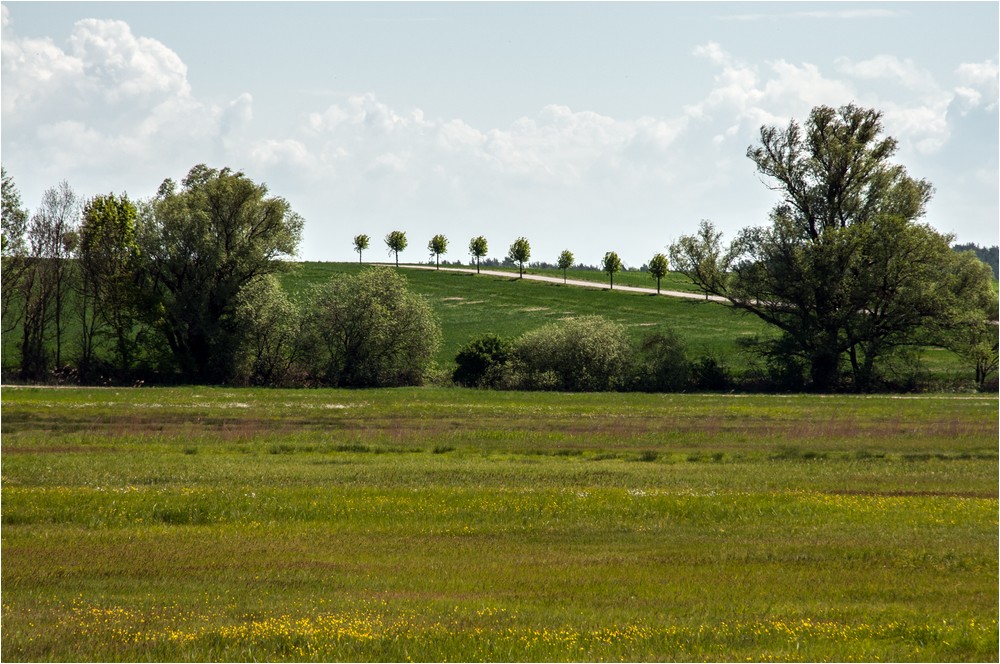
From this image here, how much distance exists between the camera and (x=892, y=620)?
42.5 ft

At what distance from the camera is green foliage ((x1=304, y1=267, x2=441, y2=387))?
2596 inches

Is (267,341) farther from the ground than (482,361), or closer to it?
farther from the ground

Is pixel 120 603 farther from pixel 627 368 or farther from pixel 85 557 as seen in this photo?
pixel 627 368

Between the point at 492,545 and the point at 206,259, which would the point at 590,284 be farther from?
the point at 492,545

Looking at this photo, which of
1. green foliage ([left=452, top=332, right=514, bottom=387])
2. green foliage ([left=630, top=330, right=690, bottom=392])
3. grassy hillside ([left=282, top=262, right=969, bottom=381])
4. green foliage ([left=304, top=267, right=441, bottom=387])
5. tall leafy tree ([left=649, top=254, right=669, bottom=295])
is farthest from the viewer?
Answer: tall leafy tree ([left=649, top=254, right=669, bottom=295])

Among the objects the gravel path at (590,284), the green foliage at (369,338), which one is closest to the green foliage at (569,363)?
the green foliage at (369,338)

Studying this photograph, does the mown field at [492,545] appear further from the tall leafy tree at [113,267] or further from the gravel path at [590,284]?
the gravel path at [590,284]

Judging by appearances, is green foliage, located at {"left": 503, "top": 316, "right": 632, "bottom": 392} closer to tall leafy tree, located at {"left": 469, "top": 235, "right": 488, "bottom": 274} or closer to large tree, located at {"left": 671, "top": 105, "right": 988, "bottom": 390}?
large tree, located at {"left": 671, "top": 105, "right": 988, "bottom": 390}

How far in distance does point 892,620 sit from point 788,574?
2.60 meters

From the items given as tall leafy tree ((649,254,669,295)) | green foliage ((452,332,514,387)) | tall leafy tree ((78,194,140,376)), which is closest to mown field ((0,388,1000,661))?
green foliage ((452,332,514,387))

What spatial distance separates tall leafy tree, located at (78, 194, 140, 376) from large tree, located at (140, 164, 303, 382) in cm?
110

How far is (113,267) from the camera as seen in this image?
68625 mm

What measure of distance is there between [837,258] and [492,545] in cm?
5289

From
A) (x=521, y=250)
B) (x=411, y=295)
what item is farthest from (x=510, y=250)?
(x=411, y=295)
